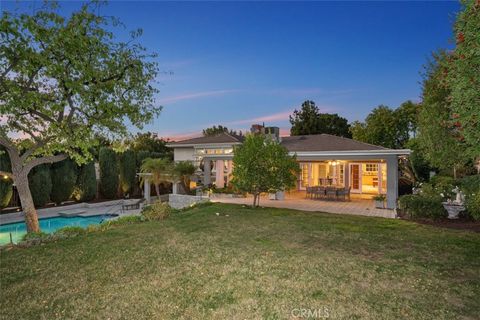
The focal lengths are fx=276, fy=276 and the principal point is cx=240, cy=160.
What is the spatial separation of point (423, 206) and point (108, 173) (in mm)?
21645

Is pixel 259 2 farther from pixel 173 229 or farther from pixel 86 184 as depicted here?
pixel 86 184

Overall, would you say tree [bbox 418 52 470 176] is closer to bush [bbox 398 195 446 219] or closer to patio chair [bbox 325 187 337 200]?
bush [bbox 398 195 446 219]

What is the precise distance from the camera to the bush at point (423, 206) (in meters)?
11.2

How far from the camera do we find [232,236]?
8.83 m

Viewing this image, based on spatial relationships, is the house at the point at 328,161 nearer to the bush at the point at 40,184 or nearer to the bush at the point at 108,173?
the bush at the point at 108,173

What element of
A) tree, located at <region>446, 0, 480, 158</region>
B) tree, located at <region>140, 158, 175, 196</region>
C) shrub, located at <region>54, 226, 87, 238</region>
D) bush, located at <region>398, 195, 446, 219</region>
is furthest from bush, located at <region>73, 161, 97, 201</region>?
tree, located at <region>446, 0, 480, 158</region>

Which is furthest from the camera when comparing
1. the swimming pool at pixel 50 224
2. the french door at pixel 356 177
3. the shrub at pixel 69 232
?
the french door at pixel 356 177

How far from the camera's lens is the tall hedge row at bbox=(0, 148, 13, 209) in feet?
53.6

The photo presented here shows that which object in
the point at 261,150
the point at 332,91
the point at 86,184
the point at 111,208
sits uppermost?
the point at 332,91

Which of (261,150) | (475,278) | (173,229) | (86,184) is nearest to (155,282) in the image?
(173,229)

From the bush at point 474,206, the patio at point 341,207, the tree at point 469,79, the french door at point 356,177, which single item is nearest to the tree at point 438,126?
the bush at point 474,206

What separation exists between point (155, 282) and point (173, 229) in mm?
4906

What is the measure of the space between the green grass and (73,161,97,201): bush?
1364 cm
